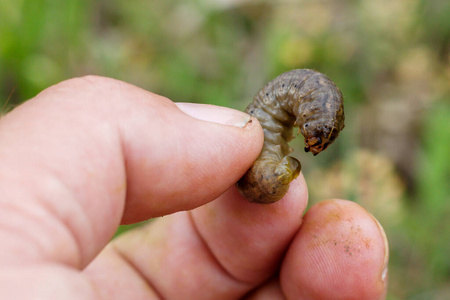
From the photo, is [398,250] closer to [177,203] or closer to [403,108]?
[403,108]

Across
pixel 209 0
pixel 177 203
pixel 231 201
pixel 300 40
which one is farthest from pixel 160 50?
pixel 177 203

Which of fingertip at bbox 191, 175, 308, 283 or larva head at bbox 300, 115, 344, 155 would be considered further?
fingertip at bbox 191, 175, 308, 283

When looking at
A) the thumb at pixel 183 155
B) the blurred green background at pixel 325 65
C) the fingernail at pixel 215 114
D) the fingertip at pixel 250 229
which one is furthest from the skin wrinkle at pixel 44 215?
the blurred green background at pixel 325 65

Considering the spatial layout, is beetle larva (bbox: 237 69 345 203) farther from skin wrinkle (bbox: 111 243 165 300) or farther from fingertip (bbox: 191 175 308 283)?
skin wrinkle (bbox: 111 243 165 300)

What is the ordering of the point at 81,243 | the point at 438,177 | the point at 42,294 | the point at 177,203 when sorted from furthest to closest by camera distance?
the point at 438,177 → the point at 177,203 → the point at 81,243 → the point at 42,294

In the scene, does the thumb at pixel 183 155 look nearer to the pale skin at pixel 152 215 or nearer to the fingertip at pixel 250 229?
the pale skin at pixel 152 215

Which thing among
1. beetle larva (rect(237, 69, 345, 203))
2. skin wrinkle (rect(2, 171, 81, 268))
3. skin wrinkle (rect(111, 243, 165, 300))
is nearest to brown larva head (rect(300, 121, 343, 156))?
beetle larva (rect(237, 69, 345, 203))
